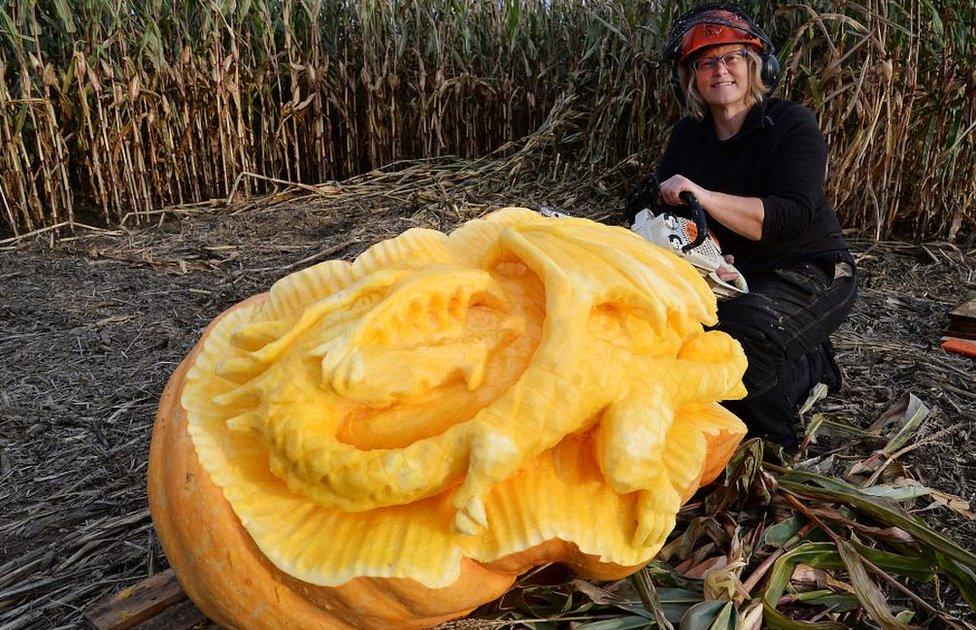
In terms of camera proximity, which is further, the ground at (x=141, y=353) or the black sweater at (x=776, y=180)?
the black sweater at (x=776, y=180)

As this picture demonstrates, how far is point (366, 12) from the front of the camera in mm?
6441

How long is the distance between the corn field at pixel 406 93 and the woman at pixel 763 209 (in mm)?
1888

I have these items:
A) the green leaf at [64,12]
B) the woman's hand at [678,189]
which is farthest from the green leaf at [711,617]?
the green leaf at [64,12]

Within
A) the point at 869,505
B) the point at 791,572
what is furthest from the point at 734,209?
the point at 791,572

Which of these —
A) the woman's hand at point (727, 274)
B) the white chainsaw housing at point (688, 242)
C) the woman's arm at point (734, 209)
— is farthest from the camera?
the woman's arm at point (734, 209)

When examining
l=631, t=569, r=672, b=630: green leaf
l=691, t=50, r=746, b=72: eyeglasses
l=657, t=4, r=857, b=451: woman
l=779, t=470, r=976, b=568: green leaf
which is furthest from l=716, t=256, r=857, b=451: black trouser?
l=631, t=569, r=672, b=630: green leaf

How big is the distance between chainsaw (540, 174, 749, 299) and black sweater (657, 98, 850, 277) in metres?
Answer: 0.27

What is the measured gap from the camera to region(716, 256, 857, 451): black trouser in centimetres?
253

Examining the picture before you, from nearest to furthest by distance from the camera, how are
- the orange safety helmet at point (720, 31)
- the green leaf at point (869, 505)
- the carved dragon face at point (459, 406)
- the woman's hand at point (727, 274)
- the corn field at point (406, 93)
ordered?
the carved dragon face at point (459, 406) < the green leaf at point (869, 505) < the woman's hand at point (727, 274) < the orange safety helmet at point (720, 31) < the corn field at point (406, 93)

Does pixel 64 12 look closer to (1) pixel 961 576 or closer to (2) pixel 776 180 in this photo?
(2) pixel 776 180

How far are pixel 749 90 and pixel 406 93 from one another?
489 cm

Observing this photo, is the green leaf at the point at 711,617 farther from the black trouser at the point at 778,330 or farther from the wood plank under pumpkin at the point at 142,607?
the wood plank under pumpkin at the point at 142,607

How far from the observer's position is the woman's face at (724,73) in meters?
2.76

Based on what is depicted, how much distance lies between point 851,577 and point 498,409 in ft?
3.80
